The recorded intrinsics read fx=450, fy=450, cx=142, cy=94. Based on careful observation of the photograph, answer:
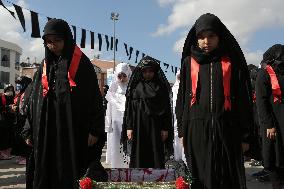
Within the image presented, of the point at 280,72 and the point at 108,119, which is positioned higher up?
the point at 280,72

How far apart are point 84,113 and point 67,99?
0.21m

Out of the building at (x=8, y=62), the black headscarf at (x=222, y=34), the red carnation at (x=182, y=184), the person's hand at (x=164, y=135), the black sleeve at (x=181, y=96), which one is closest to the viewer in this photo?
the red carnation at (x=182, y=184)

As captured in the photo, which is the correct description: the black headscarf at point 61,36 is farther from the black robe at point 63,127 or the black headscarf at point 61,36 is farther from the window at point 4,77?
the window at point 4,77

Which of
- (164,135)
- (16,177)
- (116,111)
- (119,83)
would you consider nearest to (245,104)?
(164,135)

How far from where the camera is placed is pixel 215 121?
3672mm

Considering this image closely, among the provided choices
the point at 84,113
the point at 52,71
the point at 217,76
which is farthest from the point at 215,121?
the point at 52,71

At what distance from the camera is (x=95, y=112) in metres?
4.08

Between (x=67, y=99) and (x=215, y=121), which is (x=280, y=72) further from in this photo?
(x=67, y=99)

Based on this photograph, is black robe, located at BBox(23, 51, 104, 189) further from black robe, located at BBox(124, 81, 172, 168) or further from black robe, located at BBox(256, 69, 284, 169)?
black robe, located at BBox(256, 69, 284, 169)

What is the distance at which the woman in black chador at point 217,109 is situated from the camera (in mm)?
3674

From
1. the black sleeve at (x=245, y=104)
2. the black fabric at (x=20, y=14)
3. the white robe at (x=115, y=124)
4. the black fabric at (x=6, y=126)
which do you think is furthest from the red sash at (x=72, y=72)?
the black fabric at (x=6, y=126)

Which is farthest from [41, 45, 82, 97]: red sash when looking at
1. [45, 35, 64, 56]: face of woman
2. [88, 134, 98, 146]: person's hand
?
[88, 134, 98, 146]: person's hand

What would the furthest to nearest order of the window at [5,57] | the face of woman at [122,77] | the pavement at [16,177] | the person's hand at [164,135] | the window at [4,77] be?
the window at [5,57] → the window at [4,77] → the face of woman at [122,77] → the pavement at [16,177] → the person's hand at [164,135]

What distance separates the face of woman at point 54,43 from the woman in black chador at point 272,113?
271 centimetres
